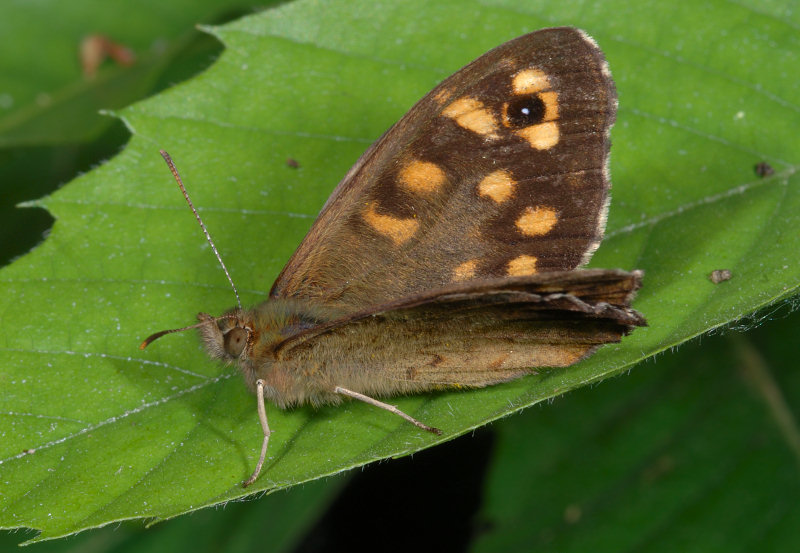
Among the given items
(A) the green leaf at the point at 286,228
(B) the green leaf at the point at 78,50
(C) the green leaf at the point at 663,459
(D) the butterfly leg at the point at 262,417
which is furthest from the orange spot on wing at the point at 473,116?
(B) the green leaf at the point at 78,50

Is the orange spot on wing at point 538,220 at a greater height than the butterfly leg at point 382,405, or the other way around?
the orange spot on wing at point 538,220

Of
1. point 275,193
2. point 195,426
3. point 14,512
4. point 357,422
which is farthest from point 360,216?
point 14,512

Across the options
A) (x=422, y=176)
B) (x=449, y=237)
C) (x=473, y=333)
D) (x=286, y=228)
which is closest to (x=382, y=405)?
(x=473, y=333)

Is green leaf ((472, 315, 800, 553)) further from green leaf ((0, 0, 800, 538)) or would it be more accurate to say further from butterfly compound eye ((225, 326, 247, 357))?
butterfly compound eye ((225, 326, 247, 357))

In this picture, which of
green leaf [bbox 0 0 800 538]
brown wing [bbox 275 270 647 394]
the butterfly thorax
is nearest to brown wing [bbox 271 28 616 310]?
the butterfly thorax

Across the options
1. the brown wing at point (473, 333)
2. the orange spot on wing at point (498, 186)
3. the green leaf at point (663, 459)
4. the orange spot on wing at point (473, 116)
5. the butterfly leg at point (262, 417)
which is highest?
the orange spot on wing at point (473, 116)

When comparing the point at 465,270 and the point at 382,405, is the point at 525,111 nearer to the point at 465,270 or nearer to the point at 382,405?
the point at 465,270

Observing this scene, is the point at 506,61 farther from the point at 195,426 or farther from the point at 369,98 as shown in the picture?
the point at 195,426

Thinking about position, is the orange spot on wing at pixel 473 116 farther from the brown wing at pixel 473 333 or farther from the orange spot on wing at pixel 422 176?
the brown wing at pixel 473 333
